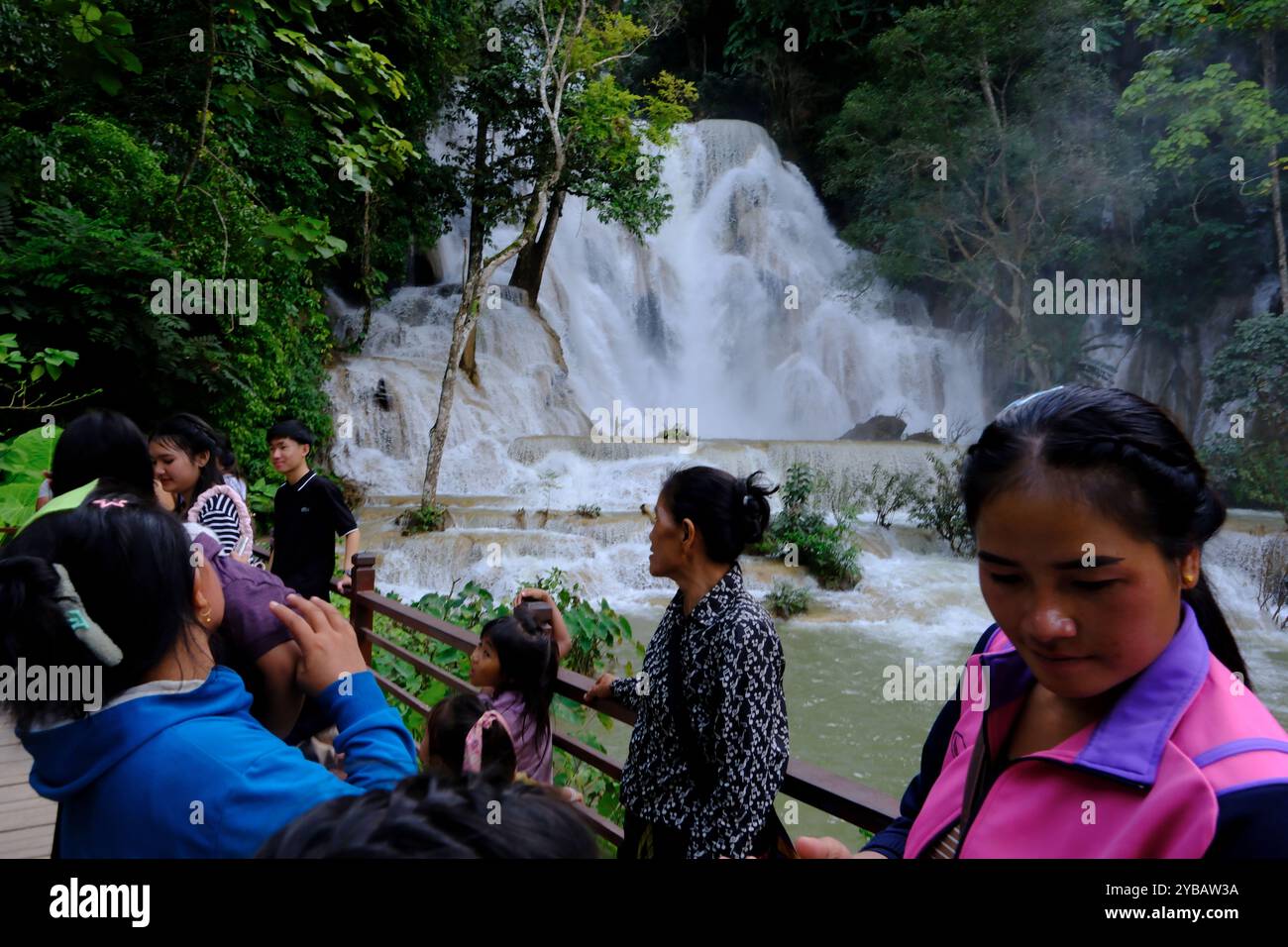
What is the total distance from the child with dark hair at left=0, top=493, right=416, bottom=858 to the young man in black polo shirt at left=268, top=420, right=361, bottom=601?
2.58m

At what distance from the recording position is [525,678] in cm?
229

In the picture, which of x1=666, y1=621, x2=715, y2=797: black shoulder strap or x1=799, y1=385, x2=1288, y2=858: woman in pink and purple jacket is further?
x1=666, y1=621, x2=715, y2=797: black shoulder strap

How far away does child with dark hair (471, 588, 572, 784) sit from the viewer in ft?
7.45

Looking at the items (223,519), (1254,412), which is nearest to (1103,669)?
(223,519)

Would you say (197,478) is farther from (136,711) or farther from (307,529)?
(136,711)

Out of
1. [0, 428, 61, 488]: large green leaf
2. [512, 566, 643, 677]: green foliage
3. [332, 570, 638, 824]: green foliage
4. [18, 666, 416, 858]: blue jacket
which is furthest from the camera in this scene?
[0, 428, 61, 488]: large green leaf

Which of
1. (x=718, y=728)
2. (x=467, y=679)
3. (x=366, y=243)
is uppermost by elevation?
(x=366, y=243)

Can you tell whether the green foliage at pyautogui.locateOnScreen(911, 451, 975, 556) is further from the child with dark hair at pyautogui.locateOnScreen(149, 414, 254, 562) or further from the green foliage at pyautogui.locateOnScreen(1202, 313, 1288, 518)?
the child with dark hair at pyautogui.locateOnScreen(149, 414, 254, 562)

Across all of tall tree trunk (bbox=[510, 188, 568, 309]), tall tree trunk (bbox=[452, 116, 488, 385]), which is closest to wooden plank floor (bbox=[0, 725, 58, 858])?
tall tree trunk (bbox=[452, 116, 488, 385])

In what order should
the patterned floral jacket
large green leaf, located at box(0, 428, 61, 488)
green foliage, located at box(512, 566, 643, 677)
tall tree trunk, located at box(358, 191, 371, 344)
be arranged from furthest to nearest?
1. tall tree trunk, located at box(358, 191, 371, 344)
2. large green leaf, located at box(0, 428, 61, 488)
3. green foliage, located at box(512, 566, 643, 677)
4. the patterned floral jacket

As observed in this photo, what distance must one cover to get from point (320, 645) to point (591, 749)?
1.26 meters

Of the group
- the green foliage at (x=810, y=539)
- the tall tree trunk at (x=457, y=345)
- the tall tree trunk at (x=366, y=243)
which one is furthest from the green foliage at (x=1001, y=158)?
the tall tree trunk at (x=366, y=243)
